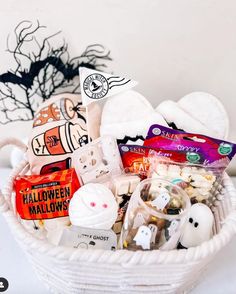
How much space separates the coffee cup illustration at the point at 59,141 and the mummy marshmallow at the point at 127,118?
0.05 m

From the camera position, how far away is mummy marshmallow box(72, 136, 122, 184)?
69 centimetres

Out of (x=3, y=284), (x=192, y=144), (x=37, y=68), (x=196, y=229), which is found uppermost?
(x=37, y=68)

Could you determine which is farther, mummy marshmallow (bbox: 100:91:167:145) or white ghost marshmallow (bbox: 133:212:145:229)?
mummy marshmallow (bbox: 100:91:167:145)

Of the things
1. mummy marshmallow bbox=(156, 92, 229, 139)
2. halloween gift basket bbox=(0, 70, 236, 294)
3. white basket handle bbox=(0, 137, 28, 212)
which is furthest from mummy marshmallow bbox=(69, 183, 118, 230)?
mummy marshmallow bbox=(156, 92, 229, 139)

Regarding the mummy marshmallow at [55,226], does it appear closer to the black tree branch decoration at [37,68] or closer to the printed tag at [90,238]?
the printed tag at [90,238]

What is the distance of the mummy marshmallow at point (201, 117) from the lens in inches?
29.5

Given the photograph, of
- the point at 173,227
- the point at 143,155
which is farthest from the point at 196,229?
the point at 143,155

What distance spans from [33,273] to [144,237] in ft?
0.75

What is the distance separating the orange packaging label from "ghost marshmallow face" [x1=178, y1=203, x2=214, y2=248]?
0.65ft

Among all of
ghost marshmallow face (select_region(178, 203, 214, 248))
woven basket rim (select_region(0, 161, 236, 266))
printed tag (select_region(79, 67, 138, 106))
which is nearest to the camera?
woven basket rim (select_region(0, 161, 236, 266))

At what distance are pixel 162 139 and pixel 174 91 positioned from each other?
0.59 ft

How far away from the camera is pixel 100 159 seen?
72cm

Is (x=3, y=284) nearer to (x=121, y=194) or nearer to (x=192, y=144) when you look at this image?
(x=121, y=194)

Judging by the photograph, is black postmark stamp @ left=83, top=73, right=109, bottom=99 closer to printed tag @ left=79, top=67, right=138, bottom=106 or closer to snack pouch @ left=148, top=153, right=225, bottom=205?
printed tag @ left=79, top=67, right=138, bottom=106
